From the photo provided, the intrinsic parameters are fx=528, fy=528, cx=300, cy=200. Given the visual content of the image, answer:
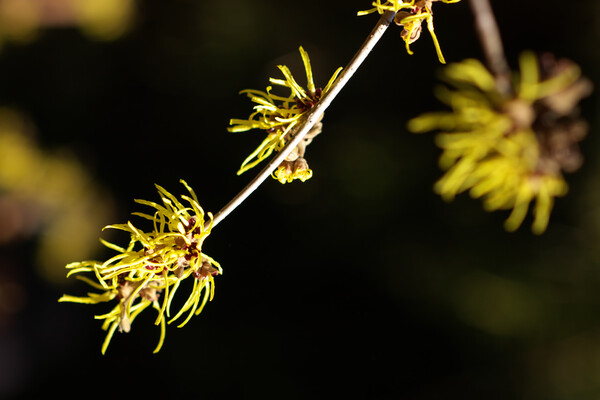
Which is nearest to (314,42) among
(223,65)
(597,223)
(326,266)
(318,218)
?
(223,65)

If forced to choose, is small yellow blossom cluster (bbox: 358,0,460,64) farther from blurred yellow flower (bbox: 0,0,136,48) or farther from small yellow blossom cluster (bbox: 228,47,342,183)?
blurred yellow flower (bbox: 0,0,136,48)

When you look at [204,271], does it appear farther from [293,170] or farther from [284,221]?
[284,221]

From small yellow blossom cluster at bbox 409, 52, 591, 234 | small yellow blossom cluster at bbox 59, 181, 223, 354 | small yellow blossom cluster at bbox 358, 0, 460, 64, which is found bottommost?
small yellow blossom cluster at bbox 59, 181, 223, 354

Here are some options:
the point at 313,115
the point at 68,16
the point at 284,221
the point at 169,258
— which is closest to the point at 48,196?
the point at 68,16

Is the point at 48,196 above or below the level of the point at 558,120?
below

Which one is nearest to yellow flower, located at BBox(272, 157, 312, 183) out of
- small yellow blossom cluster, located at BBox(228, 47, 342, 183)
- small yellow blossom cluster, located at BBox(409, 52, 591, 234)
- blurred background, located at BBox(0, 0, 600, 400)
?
small yellow blossom cluster, located at BBox(228, 47, 342, 183)

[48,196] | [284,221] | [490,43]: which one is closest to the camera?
[490,43]
